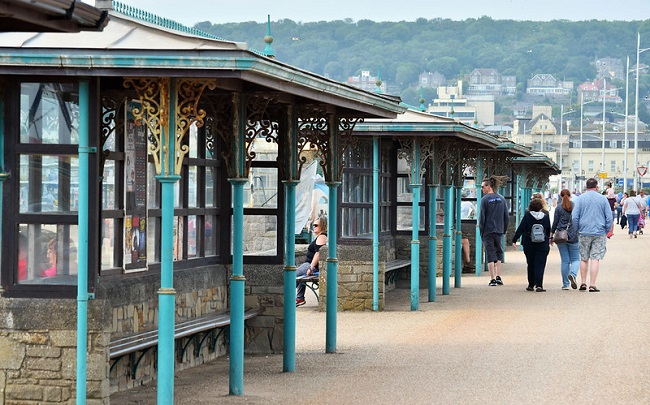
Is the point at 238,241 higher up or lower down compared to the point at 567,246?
higher up

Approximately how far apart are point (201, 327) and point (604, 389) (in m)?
3.57

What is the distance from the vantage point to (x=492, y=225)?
24.0 meters

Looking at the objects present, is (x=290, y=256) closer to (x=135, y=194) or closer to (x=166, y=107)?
(x=135, y=194)

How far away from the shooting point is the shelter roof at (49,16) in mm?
6602

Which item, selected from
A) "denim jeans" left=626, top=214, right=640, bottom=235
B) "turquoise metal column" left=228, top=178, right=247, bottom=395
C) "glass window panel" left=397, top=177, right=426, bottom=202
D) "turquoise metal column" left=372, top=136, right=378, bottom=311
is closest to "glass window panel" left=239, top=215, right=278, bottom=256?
"turquoise metal column" left=228, top=178, right=247, bottom=395

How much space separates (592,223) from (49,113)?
1284 centimetres

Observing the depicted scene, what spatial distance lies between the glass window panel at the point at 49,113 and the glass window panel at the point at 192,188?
9.91 ft

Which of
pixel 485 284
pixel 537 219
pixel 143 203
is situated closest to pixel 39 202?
pixel 143 203

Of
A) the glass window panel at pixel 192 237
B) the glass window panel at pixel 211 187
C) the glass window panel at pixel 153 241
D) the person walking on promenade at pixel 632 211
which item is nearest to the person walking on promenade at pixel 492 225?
the glass window panel at pixel 211 187

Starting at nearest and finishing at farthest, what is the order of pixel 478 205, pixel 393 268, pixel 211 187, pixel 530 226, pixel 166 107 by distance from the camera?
1. pixel 166 107
2. pixel 211 187
3. pixel 393 268
4. pixel 530 226
5. pixel 478 205

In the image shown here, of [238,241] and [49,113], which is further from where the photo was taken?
[238,241]

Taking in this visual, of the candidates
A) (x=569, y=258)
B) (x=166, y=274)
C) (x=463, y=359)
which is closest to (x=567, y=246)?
(x=569, y=258)

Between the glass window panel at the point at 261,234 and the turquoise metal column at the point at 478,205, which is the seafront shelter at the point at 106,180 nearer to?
the glass window panel at the point at 261,234

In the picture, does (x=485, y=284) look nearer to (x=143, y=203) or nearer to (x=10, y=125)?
(x=143, y=203)
